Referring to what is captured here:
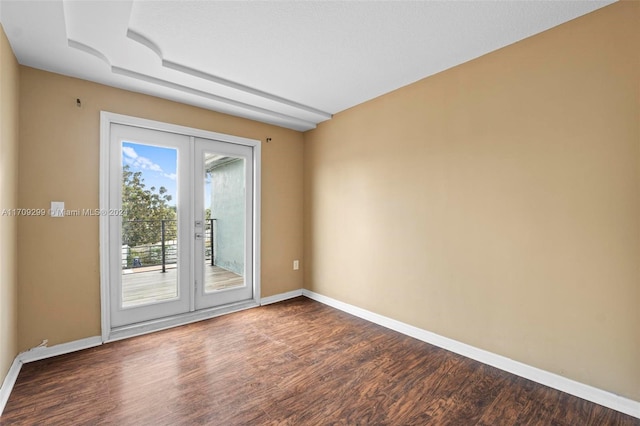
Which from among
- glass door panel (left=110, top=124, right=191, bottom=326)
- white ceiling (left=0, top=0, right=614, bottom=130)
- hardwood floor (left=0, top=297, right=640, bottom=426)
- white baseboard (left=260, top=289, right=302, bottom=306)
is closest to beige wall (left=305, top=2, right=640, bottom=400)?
white ceiling (left=0, top=0, right=614, bottom=130)

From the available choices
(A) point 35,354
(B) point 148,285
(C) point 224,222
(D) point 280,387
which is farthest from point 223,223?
(D) point 280,387

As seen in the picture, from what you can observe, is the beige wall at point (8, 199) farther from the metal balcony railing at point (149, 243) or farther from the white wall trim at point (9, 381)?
the metal balcony railing at point (149, 243)

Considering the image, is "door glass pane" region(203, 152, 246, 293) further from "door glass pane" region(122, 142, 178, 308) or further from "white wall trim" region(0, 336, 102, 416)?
"white wall trim" region(0, 336, 102, 416)

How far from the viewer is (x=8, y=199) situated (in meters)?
2.18

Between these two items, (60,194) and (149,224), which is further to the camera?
(149,224)

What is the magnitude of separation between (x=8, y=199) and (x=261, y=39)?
7.49ft

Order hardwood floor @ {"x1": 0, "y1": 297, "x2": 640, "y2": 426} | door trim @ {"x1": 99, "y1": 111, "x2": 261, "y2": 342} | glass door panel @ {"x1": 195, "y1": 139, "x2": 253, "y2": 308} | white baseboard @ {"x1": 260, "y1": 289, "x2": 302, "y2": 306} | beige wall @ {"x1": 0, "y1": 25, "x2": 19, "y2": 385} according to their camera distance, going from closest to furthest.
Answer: hardwood floor @ {"x1": 0, "y1": 297, "x2": 640, "y2": 426} < beige wall @ {"x1": 0, "y1": 25, "x2": 19, "y2": 385} < door trim @ {"x1": 99, "y1": 111, "x2": 261, "y2": 342} < glass door panel @ {"x1": 195, "y1": 139, "x2": 253, "y2": 308} < white baseboard @ {"x1": 260, "y1": 289, "x2": 302, "y2": 306}

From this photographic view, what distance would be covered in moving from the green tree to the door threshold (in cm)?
88

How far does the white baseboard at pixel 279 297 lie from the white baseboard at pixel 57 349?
185 centimetres

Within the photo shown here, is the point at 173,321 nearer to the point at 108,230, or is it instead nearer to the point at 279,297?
the point at 108,230

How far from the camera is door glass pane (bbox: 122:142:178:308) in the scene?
10.1 feet

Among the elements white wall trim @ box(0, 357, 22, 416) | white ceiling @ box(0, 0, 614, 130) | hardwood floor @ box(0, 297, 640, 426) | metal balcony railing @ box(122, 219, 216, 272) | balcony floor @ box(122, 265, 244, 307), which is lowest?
hardwood floor @ box(0, 297, 640, 426)

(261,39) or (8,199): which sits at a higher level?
(261,39)

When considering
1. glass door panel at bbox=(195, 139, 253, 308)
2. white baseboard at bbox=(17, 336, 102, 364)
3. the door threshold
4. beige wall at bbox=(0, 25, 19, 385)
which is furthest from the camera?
glass door panel at bbox=(195, 139, 253, 308)
